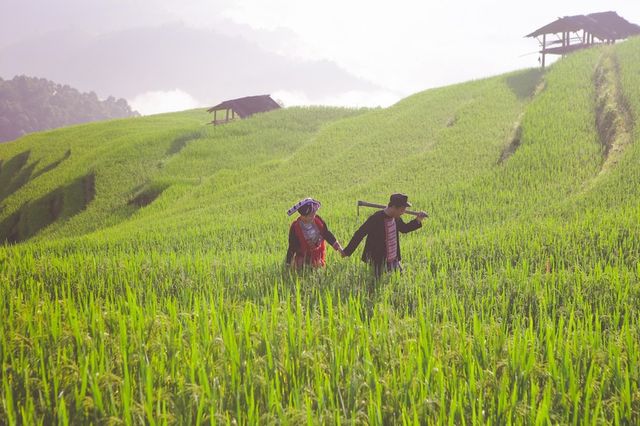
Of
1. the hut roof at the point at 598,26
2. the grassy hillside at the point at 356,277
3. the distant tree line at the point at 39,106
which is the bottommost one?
the grassy hillside at the point at 356,277

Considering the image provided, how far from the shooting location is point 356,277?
227 inches

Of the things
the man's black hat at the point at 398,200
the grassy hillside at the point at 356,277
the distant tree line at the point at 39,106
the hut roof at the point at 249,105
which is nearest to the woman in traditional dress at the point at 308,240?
the grassy hillside at the point at 356,277

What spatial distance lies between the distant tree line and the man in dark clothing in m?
166

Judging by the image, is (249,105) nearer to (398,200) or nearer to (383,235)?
(383,235)

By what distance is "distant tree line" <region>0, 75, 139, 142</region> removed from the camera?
142m

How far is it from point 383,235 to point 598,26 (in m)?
37.5

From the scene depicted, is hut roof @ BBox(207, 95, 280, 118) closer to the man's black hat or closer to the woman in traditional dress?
the woman in traditional dress

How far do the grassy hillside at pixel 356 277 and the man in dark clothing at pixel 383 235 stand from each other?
0.30 meters

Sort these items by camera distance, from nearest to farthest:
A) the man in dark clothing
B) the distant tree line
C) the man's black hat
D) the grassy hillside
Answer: the grassy hillside → the man's black hat → the man in dark clothing → the distant tree line

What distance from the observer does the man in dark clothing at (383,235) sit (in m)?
5.58

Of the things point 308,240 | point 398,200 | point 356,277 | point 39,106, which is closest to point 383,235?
point 398,200

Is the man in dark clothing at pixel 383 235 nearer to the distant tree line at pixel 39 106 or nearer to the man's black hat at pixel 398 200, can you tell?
the man's black hat at pixel 398 200

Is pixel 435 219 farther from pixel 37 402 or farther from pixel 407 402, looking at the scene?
pixel 37 402

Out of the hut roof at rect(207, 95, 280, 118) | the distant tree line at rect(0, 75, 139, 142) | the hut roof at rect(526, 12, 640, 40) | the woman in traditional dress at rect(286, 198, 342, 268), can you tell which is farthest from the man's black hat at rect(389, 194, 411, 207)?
the distant tree line at rect(0, 75, 139, 142)
